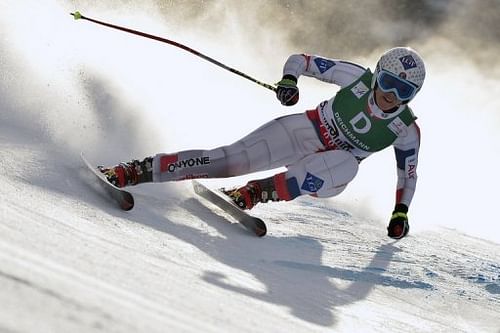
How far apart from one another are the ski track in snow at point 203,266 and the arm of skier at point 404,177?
157mm

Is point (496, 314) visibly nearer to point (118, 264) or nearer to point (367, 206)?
point (118, 264)

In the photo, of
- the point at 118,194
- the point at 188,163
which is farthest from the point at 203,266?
the point at 188,163

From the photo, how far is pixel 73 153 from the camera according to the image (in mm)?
3836

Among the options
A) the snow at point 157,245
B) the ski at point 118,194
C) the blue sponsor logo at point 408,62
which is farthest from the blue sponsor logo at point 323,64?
the ski at point 118,194

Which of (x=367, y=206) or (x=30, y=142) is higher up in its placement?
(x=367, y=206)

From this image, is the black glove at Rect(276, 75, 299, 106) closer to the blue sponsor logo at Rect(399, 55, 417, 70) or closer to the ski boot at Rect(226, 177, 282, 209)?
the ski boot at Rect(226, 177, 282, 209)

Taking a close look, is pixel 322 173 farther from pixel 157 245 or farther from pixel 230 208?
pixel 157 245

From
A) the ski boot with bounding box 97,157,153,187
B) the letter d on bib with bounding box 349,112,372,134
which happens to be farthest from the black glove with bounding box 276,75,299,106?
the ski boot with bounding box 97,157,153,187

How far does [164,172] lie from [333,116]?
1.07 m

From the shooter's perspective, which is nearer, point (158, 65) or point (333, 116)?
point (333, 116)

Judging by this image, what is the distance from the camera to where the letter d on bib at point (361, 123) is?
414 cm

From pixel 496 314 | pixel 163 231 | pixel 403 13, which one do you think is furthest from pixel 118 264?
pixel 403 13

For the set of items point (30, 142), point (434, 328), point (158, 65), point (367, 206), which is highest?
point (158, 65)

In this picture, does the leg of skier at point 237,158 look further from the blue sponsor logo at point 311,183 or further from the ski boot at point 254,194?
the blue sponsor logo at point 311,183
